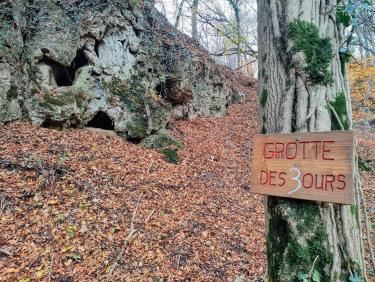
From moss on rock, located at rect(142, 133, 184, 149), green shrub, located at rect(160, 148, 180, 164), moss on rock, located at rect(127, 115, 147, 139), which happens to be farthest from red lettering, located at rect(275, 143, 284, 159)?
moss on rock, located at rect(127, 115, 147, 139)

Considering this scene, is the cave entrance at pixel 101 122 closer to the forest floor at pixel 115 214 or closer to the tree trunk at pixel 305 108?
A: the forest floor at pixel 115 214

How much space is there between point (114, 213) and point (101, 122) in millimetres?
3463

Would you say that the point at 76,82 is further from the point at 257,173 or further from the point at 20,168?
the point at 257,173

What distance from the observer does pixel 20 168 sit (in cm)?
456

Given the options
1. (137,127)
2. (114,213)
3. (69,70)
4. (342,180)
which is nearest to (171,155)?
(137,127)

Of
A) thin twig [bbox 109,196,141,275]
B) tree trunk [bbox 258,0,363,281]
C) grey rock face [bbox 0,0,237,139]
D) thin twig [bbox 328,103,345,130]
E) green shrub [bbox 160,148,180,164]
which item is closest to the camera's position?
tree trunk [bbox 258,0,363,281]

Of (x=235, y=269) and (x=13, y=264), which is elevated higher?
(x=13, y=264)

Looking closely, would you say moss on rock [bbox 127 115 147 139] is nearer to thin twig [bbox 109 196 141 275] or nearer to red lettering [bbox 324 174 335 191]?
thin twig [bbox 109 196 141 275]

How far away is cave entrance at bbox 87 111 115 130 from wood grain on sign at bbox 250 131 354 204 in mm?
5860

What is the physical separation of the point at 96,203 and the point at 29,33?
453 cm

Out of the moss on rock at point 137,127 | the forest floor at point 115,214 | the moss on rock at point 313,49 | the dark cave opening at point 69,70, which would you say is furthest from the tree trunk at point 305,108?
the dark cave opening at point 69,70

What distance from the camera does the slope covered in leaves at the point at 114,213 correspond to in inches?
136

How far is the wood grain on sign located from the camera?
4.64 feet

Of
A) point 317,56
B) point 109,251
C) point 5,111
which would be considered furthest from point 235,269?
point 5,111
